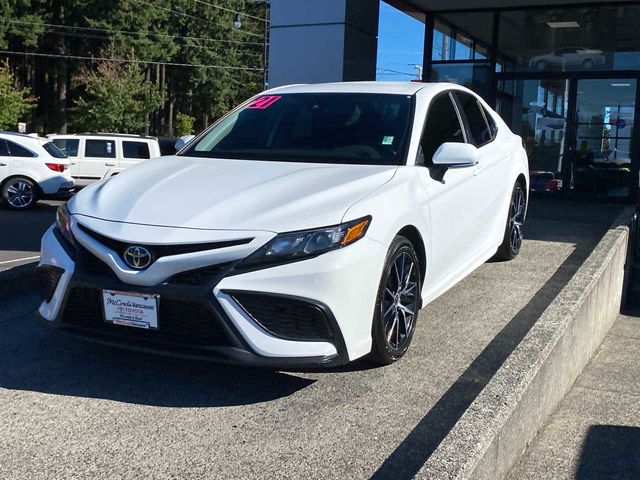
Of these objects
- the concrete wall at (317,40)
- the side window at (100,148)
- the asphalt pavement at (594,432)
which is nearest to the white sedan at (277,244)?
the asphalt pavement at (594,432)

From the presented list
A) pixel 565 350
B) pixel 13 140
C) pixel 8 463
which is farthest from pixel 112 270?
pixel 13 140

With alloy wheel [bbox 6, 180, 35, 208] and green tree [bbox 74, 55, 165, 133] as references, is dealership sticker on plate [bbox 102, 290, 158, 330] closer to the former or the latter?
alloy wheel [bbox 6, 180, 35, 208]

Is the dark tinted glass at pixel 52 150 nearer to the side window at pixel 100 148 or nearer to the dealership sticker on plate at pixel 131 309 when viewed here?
the side window at pixel 100 148

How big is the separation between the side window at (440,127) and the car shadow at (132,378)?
176cm

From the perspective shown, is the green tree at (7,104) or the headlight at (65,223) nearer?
the headlight at (65,223)

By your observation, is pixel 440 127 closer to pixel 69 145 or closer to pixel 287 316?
pixel 287 316

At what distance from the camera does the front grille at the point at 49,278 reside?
3.86 m

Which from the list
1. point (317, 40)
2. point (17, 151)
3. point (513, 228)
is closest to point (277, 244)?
point (513, 228)

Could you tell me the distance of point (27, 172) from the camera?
15.8 m

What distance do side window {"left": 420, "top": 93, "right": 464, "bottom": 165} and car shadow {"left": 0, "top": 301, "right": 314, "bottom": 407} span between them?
5.78 feet

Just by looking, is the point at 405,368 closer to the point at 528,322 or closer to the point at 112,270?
the point at 528,322

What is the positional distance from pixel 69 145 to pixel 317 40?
31.0 feet

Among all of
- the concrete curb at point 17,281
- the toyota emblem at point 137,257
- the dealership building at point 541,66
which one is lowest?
the concrete curb at point 17,281

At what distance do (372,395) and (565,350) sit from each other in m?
1.29
